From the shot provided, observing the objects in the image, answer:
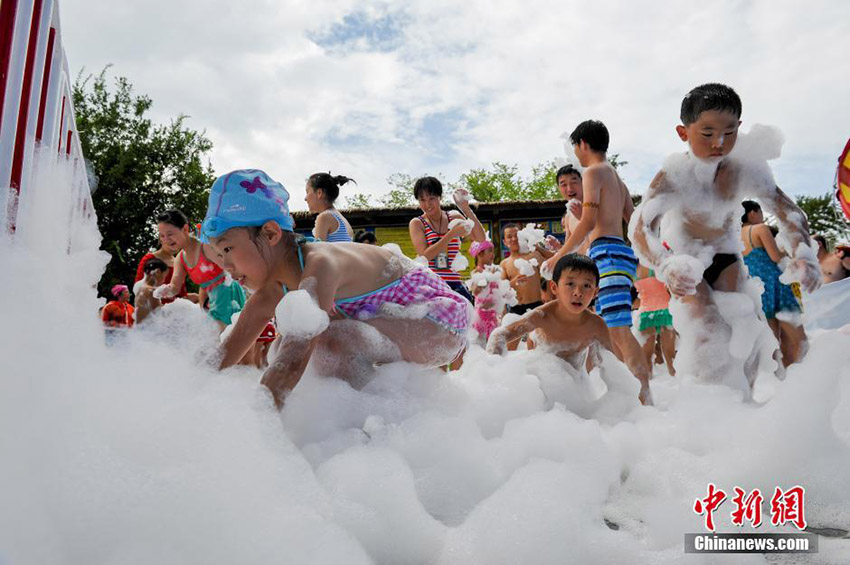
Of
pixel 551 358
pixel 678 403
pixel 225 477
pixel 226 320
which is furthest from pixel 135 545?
pixel 226 320

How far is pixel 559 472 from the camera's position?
1.60m

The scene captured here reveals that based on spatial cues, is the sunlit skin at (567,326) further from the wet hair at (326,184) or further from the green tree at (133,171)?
the green tree at (133,171)

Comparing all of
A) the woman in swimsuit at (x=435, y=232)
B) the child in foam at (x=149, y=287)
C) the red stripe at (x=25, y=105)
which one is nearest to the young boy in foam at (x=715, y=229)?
the woman in swimsuit at (x=435, y=232)

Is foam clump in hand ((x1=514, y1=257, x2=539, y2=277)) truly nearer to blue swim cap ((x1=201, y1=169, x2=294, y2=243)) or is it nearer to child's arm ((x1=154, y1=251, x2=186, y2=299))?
child's arm ((x1=154, y1=251, x2=186, y2=299))

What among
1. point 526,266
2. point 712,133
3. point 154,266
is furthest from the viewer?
point 526,266

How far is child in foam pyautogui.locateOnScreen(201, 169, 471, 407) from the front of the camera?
194 centimetres

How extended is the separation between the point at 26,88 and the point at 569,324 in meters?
2.78

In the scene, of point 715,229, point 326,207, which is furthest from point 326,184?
point 715,229

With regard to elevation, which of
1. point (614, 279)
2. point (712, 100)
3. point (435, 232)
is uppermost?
point (435, 232)

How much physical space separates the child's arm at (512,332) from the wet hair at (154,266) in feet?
11.3

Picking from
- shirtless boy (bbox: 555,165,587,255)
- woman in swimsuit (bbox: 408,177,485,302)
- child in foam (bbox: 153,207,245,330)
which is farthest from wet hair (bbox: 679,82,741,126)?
child in foam (bbox: 153,207,245,330)

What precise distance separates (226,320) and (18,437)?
3.65m

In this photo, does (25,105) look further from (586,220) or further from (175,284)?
(175,284)

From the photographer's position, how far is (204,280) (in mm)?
4684
